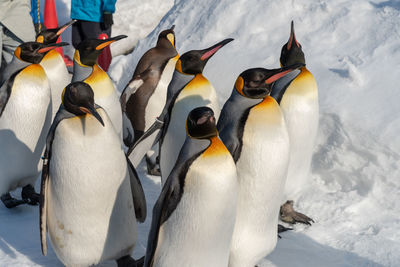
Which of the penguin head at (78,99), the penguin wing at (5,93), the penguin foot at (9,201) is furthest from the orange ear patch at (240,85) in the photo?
the penguin foot at (9,201)

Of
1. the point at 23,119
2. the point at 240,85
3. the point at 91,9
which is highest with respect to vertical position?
the point at 91,9

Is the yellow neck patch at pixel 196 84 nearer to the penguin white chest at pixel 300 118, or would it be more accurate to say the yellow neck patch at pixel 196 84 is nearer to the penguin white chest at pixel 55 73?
the penguin white chest at pixel 300 118

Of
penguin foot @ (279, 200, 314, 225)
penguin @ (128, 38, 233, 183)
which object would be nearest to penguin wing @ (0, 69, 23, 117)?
penguin @ (128, 38, 233, 183)

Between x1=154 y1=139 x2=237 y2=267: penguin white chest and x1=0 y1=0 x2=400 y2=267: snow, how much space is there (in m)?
0.66

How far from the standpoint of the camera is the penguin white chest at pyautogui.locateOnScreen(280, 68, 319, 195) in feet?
10.1

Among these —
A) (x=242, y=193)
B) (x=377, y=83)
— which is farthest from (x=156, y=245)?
(x=377, y=83)

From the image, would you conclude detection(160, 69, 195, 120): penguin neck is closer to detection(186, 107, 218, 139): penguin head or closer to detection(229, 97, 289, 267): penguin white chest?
detection(229, 97, 289, 267): penguin white chest

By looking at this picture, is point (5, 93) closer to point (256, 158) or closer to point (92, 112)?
point (92, 112)

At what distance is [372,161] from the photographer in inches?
130

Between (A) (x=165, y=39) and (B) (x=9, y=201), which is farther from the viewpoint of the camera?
(A) (x=165, y=39)

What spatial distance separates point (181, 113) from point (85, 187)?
0.82 meters

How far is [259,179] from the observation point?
2.41 m

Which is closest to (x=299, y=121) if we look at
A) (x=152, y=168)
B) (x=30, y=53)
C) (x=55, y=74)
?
(x=152, y=168)

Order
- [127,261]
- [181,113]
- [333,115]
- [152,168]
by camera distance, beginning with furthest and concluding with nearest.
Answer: [152,168] < [333,115] < [181,113] < [127,261]
